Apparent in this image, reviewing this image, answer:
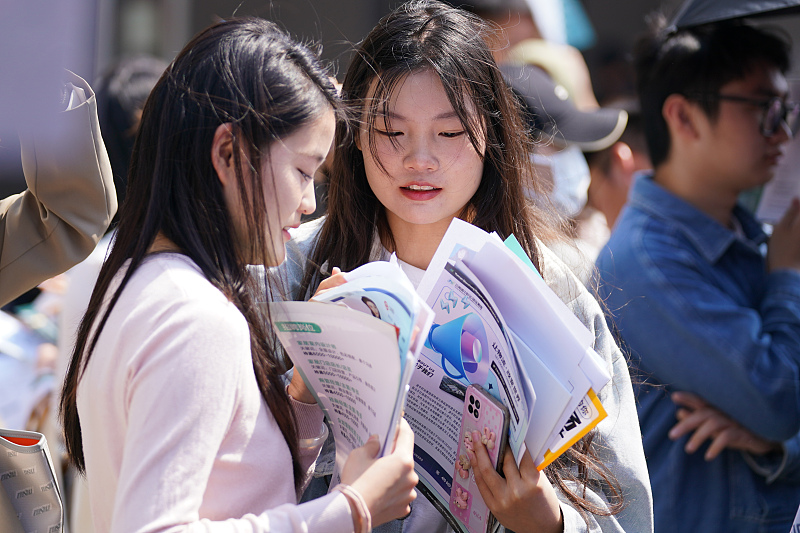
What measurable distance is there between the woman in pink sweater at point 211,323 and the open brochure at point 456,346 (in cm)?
7

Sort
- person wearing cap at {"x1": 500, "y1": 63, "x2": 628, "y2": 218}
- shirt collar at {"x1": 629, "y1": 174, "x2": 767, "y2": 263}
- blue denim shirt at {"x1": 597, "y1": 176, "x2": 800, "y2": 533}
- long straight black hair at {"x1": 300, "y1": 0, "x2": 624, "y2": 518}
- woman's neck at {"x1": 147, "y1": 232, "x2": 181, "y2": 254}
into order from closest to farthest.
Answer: woman's neck at {"x1": 147, "y1": 232, "x2": 181, "y2": 254}
long straight black hair at {"x1": 300, "y1": 0, "x2": 624, "y2": 518}
blue denim shirt at {"x1": 597, "y1": 176, "x2": 800, "y2": 533}
shirt collar at {"x1": 629, "y1": 174, "x2": 767, "y2": 263}
person wearing cap at {"x1": 500, "y1": 63, "x2": 628, "y2": 218}

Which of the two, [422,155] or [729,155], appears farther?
[729,155]

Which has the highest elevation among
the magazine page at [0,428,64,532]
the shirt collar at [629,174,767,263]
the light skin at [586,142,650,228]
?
the shirt collar at [629,174,767,263]

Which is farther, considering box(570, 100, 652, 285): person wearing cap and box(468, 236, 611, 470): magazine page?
box(570, 100, 652, 285): person wearing cap

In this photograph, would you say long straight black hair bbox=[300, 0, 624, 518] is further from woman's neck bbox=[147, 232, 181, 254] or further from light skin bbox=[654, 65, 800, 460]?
light skin bbox=[654, 65, 800, 460]

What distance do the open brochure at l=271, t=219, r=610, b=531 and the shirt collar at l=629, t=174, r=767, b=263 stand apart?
1.21 metres

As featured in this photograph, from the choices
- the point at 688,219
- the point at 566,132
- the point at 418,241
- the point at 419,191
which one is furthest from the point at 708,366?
the point at 566,132

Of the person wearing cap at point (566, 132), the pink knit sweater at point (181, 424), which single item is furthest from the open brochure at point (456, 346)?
the person wearing cap at point (566, 132)

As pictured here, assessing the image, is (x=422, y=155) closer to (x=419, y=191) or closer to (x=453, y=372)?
(x=419, y=191)

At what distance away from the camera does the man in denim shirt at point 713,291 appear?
1.92 metres

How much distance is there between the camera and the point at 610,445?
53.0 inches

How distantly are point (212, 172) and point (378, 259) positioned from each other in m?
0.54

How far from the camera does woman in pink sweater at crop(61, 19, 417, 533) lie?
0.89 meters

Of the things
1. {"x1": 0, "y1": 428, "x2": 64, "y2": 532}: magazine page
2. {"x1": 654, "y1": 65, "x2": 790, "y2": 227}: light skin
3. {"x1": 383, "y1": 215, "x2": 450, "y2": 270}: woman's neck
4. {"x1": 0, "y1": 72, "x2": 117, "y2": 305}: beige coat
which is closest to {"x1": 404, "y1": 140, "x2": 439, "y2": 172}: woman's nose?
{"x1": 383, "y1": 215, "x2": 450, "y2": 270}: woman's neck
